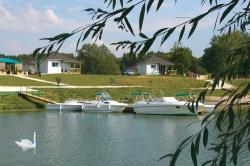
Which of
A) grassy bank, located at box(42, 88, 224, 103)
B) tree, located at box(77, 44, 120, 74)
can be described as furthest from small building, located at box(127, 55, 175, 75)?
grassy bank, located at box(42, 88, 224, 103)

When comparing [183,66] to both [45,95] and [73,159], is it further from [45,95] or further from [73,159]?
[73,159]

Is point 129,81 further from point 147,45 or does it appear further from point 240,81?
point 147,45

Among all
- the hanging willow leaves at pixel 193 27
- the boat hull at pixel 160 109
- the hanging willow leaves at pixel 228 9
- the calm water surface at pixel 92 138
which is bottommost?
the calm water surface at pixel 92 138

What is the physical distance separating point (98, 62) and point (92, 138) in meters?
88.2

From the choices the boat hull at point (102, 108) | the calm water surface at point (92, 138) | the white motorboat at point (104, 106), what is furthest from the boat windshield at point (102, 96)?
the calm water surface at point (92, 138)

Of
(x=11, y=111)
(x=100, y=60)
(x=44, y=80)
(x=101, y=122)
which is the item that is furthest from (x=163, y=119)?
(x=100, y=60)

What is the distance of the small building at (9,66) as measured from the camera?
76419 mm

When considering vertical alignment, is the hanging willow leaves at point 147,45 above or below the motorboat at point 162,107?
above

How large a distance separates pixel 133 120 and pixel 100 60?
76.3 metres

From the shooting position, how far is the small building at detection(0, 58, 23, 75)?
76419mm

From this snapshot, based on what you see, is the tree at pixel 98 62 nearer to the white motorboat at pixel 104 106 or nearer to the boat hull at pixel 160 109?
the white motorboat at pixel 104 106

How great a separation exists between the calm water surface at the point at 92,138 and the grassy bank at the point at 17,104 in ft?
13.3

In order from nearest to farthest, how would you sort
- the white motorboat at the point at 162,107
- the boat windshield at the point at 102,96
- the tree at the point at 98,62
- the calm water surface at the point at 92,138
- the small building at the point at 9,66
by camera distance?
1. the calm water surface at the point at 92,138
2. the white motorboat at the point at 162,107
3. the boat windshield at the point at 102,96
4. the small building at the point at 9,66
5. the tree at the point at 98,62

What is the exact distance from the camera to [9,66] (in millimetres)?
→ 83062
